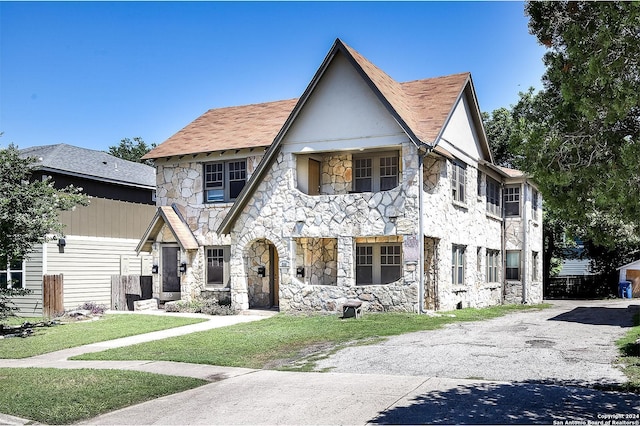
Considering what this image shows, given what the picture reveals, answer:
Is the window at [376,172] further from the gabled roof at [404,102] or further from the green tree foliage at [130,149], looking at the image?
the green tree foliage at [130,149]

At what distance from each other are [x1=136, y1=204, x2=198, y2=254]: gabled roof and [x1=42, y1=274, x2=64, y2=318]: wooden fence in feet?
12.1

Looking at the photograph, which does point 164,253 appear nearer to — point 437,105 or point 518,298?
point 437,105

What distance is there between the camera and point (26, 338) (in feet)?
54.2

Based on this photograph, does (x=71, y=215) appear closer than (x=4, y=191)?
No

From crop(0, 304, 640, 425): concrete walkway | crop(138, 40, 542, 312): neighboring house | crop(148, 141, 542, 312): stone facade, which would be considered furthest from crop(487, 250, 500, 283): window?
crop(0, 304, 640, 425): concrete walkway

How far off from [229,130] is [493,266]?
43.5 ft

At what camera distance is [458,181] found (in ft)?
77.6

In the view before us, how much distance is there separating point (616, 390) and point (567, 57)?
15.6ft

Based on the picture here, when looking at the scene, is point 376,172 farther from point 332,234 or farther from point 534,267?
point 534,267

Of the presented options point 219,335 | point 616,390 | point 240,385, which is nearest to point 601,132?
point 616,390

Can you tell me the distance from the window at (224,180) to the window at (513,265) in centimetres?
1328

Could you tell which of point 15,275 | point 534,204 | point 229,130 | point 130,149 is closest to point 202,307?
point 15,275

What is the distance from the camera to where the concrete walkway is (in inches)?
305

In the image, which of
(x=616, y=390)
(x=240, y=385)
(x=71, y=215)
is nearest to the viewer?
(x=616, y=390)
